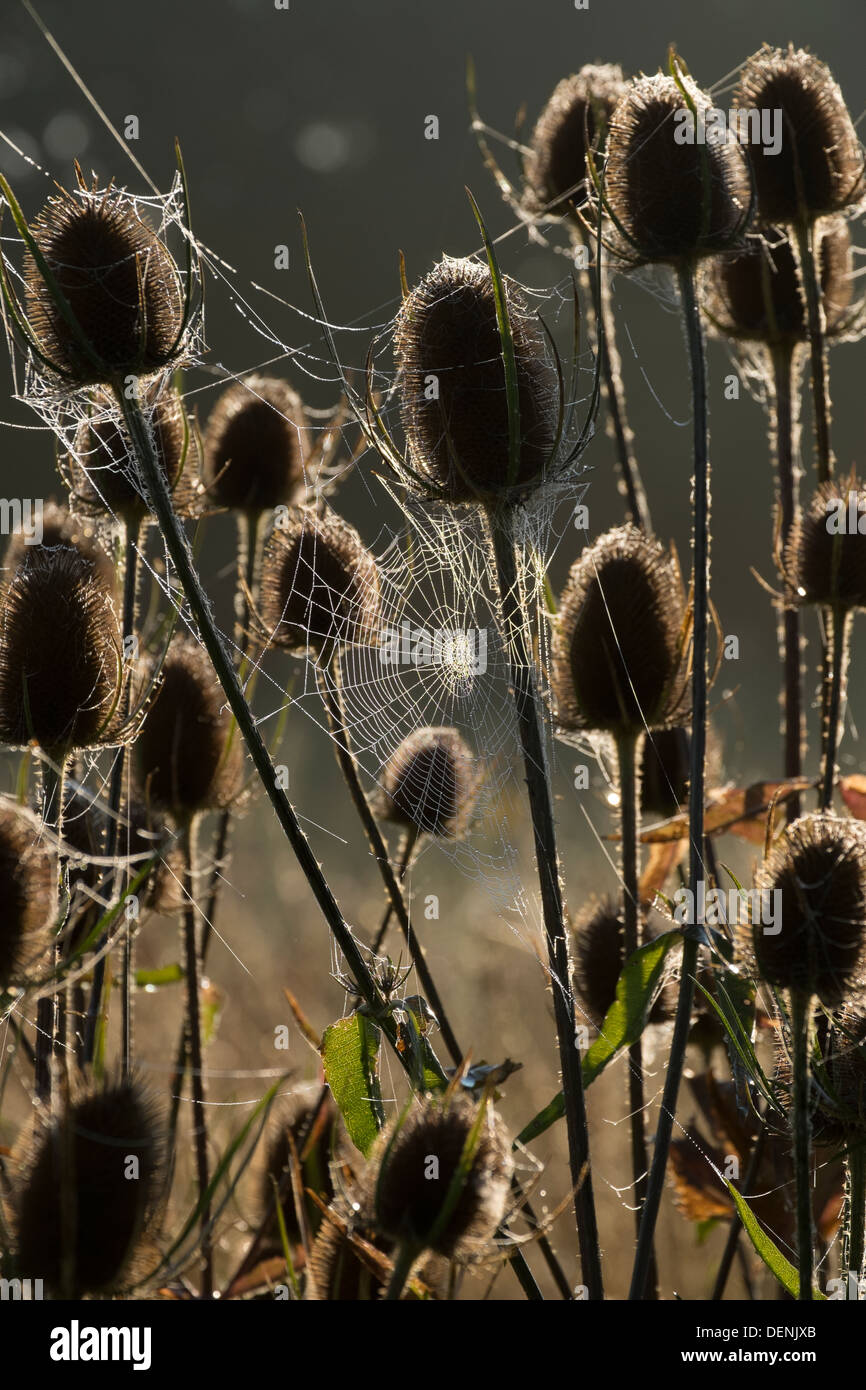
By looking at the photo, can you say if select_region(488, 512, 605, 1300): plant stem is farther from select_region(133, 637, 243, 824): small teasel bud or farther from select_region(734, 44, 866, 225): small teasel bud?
select_region(734, 44, 866, 225): small teasel bud

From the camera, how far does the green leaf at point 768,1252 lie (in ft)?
4.77

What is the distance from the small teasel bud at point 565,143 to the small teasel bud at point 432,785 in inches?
41.5

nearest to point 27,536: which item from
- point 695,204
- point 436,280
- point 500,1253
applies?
point 436,280

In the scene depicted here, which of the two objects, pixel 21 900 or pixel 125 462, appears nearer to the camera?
pixel 21 900

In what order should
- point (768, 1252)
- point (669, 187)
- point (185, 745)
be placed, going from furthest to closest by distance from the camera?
point (185, 745), point (669, 187), point (768, 1252)

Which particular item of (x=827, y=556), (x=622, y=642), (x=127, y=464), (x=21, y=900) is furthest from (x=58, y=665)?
(x=827, y=556)

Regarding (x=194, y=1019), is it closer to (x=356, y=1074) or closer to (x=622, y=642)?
(x=356, y=1074)

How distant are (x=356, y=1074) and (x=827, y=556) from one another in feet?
3.76

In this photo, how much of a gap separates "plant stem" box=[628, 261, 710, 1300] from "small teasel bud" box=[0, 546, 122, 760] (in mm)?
752

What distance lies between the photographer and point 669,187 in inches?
75.8

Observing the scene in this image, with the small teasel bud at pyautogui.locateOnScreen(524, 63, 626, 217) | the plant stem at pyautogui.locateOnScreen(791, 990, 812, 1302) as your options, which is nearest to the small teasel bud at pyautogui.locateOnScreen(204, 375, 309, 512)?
the small teasel bud at pyautogui.locateOnScreen(524, 63, 626, 217)

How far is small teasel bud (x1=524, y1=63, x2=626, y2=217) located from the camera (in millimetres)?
2484

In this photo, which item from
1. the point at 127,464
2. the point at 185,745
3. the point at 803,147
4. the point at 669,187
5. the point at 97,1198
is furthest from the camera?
the point at 803,147

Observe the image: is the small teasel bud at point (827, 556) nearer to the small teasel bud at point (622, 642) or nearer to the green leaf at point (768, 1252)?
the small teasel bud at point (622, 642)
